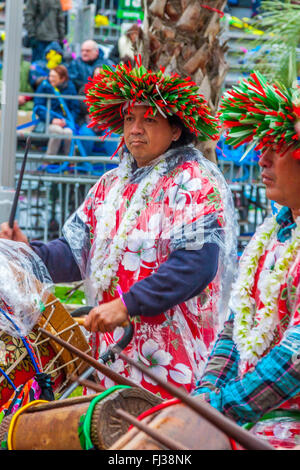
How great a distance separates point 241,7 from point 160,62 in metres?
11.6

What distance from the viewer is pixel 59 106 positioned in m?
10.3

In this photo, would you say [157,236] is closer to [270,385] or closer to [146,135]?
[146,135]

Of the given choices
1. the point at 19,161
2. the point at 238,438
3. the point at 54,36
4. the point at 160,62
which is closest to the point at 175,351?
the point at 238,438

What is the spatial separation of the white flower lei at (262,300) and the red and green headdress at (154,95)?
37.2 inches

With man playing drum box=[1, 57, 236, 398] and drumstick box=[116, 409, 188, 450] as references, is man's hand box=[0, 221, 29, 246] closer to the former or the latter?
man playing drum box=[1, 57, 236, 398]

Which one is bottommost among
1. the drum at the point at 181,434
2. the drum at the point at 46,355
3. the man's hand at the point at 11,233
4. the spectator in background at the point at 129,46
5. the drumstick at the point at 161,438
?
the drum at the point at 46,355

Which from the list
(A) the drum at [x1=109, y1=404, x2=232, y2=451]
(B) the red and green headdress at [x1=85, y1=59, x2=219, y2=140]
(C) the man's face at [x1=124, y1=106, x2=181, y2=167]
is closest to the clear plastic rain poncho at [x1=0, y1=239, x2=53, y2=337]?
(C) the man's face at [x1=124, y1=106, x2=181, y2=167]

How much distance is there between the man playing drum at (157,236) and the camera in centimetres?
308

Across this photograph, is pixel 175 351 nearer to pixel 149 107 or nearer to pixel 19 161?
pixel 149 107

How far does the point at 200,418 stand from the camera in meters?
1.61

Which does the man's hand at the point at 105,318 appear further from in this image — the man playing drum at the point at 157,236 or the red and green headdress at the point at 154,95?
the red and green headdress at the point at 154,95

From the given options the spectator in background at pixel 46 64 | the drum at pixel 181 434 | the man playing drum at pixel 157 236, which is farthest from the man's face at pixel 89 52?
the drum at pixel 181 434

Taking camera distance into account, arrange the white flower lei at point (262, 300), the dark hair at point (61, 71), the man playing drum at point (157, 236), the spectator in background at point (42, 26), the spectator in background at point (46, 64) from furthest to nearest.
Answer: the spectator in background at point (42, 26) < the spectator in background at point (46, 64) < the dark hair at point (61, 71) < the man playing drum at point (157, 236) < the white flower lei at point (262, 300)

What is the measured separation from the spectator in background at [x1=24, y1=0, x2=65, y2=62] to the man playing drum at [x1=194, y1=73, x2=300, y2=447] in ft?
34.2
